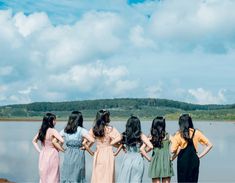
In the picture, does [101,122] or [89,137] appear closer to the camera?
[101,122]

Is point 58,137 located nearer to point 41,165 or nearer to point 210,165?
point 41,165

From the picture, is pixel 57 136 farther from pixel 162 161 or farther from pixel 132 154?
pixel 162 161

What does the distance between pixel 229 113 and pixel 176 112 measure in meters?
20.8

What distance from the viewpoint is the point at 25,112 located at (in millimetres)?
150875

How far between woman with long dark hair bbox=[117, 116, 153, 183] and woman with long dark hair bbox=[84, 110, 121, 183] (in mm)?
203

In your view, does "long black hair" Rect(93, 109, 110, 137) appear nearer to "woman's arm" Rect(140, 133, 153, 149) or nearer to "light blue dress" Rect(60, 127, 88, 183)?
"light blue dress" Rect(60, 127, 88, 183)

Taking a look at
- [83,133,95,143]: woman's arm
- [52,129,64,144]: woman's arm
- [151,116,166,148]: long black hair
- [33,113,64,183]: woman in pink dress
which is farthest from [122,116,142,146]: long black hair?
[33,113,64,183]: woman in pink dress

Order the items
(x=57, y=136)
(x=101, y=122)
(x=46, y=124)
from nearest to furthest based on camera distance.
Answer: (x=101, y=122), (x=57, y=136), (x=46, y=124)

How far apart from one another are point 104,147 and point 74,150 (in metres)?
0.60

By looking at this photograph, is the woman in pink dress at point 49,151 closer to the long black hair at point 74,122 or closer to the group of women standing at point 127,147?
the group of women standing at point 127,147

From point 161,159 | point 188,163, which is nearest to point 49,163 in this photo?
point 161,159

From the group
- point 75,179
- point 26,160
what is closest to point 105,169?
point 75,179

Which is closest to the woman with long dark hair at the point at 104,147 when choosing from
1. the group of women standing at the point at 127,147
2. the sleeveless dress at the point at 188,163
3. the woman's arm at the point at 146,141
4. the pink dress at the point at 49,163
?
the group of women standing at the point at 127,147

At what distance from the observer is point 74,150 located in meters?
9.53
